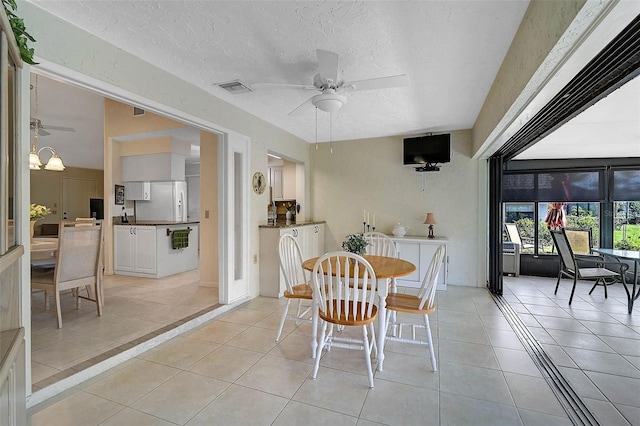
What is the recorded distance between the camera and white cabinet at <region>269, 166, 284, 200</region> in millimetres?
5949

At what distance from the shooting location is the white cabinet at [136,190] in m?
5.61

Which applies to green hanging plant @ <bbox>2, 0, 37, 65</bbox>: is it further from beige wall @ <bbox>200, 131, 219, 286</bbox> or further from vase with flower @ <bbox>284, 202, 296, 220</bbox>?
vase with flower @ <bbox>284, 202, 296, 220</bbox>

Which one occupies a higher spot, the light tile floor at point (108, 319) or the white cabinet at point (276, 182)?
the white cabinet at point (276, 182)

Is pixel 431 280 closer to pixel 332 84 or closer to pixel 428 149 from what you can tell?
pixel 332 84

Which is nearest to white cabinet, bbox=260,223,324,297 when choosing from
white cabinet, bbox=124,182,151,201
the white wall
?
the white wall

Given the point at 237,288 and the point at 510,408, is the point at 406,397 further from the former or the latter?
the point at 237,288

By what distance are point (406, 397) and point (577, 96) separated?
2.40 meters

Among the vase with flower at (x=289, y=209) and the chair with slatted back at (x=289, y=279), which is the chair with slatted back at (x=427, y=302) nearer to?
the chair with slatted back at (x=289, y=279)

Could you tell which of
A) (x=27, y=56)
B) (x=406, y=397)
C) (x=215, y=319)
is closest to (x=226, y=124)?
(x=27, y=56)

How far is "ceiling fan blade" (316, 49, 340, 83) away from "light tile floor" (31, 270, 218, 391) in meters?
2.87

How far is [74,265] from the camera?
3.07 m

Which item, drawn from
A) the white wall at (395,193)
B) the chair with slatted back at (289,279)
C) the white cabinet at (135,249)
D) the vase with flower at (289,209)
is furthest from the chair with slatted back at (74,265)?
the white wall at (395,193)

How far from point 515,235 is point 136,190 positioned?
25.0 feet

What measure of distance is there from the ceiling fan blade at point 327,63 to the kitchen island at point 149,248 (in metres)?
4.03
